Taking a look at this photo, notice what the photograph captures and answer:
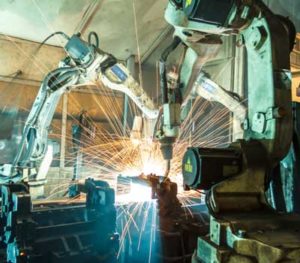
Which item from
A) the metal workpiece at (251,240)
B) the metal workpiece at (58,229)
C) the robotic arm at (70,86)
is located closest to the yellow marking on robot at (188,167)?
the metal workpiece at (251,240)

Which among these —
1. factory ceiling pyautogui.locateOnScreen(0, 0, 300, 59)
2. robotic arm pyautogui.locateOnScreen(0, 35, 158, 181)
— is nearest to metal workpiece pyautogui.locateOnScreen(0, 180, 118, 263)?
robotic arm pyautogui.locateOnScreen(0, 35, 158, 181)

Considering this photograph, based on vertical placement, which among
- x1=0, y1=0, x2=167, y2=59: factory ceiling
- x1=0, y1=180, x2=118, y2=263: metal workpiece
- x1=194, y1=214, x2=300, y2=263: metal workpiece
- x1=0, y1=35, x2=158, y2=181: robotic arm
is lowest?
x1=0, y1=180, x2=118, y2=263: metal workpiece

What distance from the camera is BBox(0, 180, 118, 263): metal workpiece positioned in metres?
2.03

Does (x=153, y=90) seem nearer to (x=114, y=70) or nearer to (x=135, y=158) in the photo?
(x=135, y=158)

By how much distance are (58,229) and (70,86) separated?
1.56 m

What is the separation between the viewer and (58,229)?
2197 mm

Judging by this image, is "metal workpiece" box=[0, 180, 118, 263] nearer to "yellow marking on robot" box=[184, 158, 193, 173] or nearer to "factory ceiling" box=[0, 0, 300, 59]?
"yellow marking on robot" box=[184, 158, 193, 173]

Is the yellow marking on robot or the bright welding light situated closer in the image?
the yellow marking on robot

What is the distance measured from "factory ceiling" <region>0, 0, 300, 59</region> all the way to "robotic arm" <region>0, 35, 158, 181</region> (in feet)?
5.20

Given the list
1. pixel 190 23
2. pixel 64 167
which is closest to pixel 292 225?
pixel 190 23

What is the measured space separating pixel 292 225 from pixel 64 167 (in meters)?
4.55

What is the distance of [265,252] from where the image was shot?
103cm

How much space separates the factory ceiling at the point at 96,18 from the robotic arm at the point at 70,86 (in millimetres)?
1586

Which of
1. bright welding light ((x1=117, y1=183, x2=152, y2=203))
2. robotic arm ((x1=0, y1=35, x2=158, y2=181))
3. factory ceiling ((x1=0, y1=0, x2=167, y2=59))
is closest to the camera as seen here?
bright welding light ((x1=117, y1=183, x2=152, y2=203))
